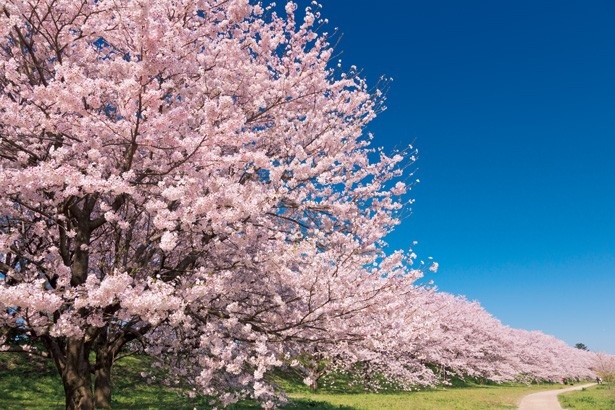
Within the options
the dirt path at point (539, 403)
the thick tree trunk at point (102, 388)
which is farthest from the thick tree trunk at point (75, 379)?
the dirt path at point (539, 403)

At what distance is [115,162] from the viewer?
9492 millimetres

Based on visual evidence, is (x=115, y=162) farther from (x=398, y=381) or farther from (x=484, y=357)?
(x=484, y=357)

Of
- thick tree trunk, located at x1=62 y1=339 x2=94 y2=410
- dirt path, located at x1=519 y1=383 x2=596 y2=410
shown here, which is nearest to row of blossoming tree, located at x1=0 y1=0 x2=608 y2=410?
thick tree trunk, located at x1=62 y1=339 x2=94 y2=410

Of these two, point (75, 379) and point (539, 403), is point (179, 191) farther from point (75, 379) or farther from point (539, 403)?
point (539, 403)

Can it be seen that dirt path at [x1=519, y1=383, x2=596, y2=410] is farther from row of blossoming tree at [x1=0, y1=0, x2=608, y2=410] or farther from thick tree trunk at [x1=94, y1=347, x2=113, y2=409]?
thick tree trunk at [x1=94, y1=347, x2=113, y2=409]

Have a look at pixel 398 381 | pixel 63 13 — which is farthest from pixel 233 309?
pixel 398 381

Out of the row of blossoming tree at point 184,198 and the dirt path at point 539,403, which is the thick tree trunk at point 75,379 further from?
the dirt path at point 539,403

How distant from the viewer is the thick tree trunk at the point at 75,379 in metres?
9.60

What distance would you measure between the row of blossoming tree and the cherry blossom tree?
50mm

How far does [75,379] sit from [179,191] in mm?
4928

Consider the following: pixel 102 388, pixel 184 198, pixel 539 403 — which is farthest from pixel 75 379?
pixel 539 403

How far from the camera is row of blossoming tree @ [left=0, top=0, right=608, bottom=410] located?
7.87 metres

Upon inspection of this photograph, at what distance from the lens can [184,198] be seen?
834 centimetres

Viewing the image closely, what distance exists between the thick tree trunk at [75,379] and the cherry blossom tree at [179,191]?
0.03 metres
